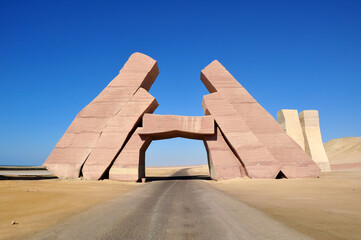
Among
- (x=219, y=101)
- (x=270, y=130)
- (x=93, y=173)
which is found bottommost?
(x=93, y=173)

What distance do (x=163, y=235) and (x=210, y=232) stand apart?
92 centimetres

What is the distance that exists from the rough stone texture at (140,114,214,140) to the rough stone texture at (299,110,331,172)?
1312 cm

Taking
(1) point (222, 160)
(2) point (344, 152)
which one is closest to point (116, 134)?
(1) point (222, 160)

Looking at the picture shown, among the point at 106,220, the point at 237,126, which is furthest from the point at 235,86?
the point at 106,220

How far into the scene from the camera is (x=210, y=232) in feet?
Result: 14.6

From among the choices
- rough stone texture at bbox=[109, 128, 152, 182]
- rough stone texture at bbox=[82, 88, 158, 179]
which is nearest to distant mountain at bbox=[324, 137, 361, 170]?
rough stone texture at bbox=[109, 128, 152, 182]

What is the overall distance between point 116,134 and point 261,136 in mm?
12223

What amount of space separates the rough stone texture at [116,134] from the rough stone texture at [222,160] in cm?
629

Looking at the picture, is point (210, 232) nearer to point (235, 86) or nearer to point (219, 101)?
point (219, 101)

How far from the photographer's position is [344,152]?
49594 millimetres

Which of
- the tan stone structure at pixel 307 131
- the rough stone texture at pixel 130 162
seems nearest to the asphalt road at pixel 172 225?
the rough stone texture at pixel 130 162

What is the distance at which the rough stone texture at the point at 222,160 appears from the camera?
18.6m

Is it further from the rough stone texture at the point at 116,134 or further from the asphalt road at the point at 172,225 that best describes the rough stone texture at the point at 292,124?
the asphalt road at the point at 172,225

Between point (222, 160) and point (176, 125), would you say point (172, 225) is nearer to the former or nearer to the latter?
point (222, 160)
